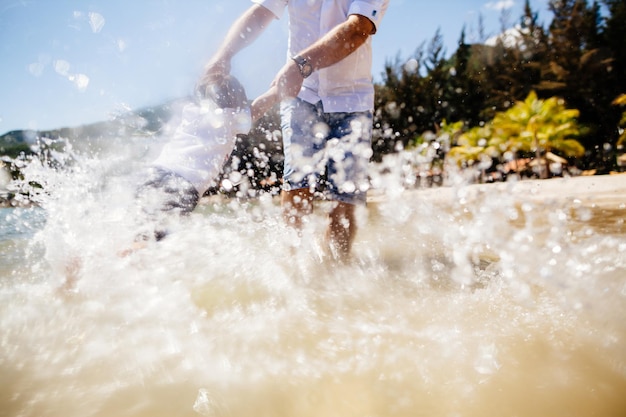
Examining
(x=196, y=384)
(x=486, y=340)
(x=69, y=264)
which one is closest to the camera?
(x=196, y=384)

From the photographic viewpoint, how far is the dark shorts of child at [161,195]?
5.35 ft

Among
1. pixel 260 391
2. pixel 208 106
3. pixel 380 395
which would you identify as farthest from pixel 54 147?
pixel 380 395

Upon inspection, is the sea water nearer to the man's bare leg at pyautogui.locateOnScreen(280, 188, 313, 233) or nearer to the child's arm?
the man's bare leg at pyautogui.locateOnScreen(280, 188, 313, 233)

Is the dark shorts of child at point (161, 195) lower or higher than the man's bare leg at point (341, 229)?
higher

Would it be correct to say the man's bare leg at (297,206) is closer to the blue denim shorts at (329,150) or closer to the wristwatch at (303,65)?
the blue denim shorts at (329,150)

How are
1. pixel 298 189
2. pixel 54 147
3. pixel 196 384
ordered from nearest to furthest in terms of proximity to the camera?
pixel 196 384 < pixel 298 189 < pixel 54 147

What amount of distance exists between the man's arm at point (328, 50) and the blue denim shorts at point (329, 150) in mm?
481

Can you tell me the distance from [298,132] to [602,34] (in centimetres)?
2588

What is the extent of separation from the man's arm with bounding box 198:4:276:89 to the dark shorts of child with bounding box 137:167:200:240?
1.70 ft

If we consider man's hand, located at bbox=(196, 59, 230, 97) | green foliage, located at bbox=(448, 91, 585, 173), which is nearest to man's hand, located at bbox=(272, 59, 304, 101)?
man's hand, located at bbox=(196, 59, 230, 97)

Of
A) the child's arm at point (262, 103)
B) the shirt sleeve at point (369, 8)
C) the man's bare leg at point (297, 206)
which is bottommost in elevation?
the man's bare leg at point (297, 206)

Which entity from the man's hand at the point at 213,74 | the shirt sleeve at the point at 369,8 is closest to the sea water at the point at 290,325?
the man's hand at the point at 213,74

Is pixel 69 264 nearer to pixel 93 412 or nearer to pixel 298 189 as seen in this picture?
pixel 93 412

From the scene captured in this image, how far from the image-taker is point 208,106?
5.48 ft
